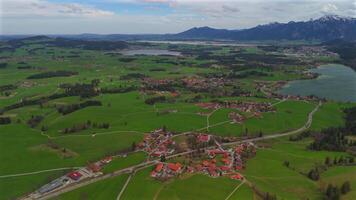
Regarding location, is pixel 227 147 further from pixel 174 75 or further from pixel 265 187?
pixel 174 75

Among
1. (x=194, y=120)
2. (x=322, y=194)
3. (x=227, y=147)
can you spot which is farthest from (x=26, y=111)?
(x=322, y=194)

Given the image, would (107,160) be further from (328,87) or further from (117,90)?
(328,87)

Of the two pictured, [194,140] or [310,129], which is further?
[310,129]

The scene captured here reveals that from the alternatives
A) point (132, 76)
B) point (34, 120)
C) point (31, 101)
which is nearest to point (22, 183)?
point (34, 120)

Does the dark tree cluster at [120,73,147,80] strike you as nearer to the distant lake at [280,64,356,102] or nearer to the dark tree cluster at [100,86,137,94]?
the dark tree cluster at [100,86,137,94]

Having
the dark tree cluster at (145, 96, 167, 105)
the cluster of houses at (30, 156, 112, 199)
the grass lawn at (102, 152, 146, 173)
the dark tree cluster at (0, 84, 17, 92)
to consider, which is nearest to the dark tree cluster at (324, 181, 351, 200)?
the grass lawn at (102, 152, 146, 173)

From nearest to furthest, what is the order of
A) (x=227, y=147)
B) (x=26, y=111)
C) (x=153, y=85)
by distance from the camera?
1. (x=227, y=147)
2. (x=26, y=111)
3. (x=153, y=85)
